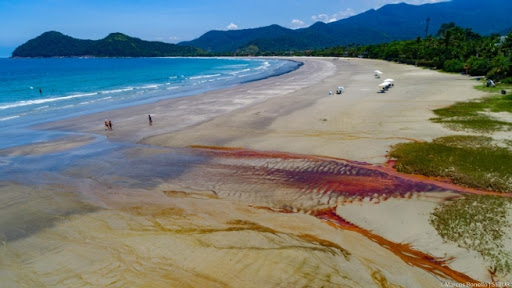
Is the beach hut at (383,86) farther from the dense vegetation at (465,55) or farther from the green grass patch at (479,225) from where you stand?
the green grass patch at (479,225)

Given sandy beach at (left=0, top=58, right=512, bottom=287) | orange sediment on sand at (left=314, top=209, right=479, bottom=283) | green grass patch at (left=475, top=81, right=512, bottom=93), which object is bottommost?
orange sediment on sand at (left=314, top=209, right=479, bottom=283)

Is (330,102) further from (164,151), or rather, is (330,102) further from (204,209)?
(204,209)

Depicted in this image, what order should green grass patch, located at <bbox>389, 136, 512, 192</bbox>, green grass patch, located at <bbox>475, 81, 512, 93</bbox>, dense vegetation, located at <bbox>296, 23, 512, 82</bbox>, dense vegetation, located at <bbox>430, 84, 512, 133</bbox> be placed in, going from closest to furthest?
green grass patch, located at <bbox>389, 136, 512, 192</bbox>
dense vegetation, located at <bbox>430, 84, 512, 133</bbox>
green grass patch, located at <bbox>475, 81, 512, 93</bbox>
dense vegetation, located at <bbox>296, 23, 512, 82</bbox>

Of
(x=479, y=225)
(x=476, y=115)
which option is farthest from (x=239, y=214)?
(x=476, y=115)

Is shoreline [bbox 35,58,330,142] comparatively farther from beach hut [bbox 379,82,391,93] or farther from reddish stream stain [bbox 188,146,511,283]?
beach hut [bbox 379,82,391,93]

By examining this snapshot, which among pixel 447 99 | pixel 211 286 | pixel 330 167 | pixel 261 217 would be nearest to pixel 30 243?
pixel 211 286

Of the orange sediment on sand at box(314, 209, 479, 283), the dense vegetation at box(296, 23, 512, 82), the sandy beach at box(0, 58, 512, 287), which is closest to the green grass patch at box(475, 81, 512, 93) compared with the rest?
the dense vegetation at box(296, 23, 512, 82)
